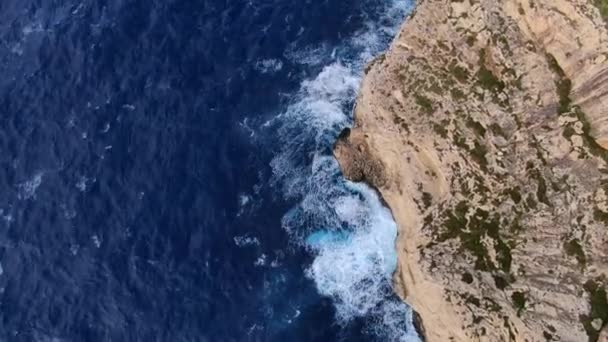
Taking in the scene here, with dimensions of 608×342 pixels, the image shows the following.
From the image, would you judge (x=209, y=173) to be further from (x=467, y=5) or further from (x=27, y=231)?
(x=467, y=5)

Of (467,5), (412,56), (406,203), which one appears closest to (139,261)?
(406,203)

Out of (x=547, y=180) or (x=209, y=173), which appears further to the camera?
(x=209, y=173)

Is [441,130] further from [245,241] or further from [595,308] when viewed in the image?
[245,241]

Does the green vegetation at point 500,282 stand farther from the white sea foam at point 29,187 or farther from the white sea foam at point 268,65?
the white sea foam at point 29,187

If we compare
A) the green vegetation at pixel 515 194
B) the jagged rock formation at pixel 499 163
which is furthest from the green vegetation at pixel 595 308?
the green vegetation at pixel 515 194

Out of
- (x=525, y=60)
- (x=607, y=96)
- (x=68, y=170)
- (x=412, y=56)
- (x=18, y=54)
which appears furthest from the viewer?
(x=18, y=54)

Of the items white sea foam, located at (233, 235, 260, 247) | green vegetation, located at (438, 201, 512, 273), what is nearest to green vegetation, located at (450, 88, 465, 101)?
green vegetation, located at (438, 201, 512, 273)

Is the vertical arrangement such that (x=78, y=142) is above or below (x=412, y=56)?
above
